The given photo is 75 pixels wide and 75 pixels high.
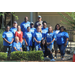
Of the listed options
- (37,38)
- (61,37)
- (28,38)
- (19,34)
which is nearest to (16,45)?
(19,34)

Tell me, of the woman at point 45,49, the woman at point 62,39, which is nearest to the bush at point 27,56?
the woman at point 45,49

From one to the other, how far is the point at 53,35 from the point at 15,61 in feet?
6.63

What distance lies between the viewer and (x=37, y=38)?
8195mm

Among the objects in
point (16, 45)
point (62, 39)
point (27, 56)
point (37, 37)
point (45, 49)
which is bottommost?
point (27, 56)

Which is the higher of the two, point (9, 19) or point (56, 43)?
point (9, 19)

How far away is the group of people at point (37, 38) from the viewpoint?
Result: 316 inches

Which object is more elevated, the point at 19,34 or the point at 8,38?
the point at 19,34

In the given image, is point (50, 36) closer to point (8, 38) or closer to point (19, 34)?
point (19, 34)

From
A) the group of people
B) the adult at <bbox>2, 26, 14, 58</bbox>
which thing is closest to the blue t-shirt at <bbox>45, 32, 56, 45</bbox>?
the group of people

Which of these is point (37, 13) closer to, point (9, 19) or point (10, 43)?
point (9, 19)

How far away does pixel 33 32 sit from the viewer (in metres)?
8.28

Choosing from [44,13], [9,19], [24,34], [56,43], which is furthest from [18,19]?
[56,43]

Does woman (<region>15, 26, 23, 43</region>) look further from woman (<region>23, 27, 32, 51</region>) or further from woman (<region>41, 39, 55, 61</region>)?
woman (<region>41, 39, 55, 61</region>)

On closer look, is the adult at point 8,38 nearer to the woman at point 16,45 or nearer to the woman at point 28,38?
the woman at point 16,45
